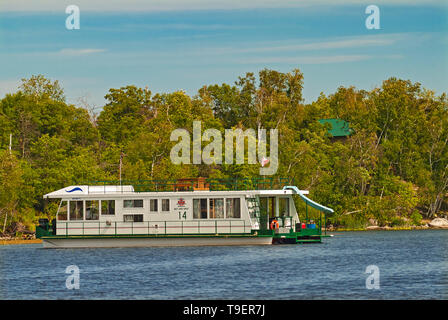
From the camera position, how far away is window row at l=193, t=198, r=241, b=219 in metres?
50.0

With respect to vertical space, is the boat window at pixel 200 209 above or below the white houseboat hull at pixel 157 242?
above

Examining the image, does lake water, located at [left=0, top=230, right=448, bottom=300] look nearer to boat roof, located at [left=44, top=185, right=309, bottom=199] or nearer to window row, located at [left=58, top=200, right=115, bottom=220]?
window row, located at [left=58, top=200, right=115, bottom=220]

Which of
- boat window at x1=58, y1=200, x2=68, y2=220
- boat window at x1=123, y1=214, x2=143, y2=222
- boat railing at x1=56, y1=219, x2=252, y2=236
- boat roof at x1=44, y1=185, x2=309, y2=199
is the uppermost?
boat roof at x1=44, y1=185, x2=309, y2=199

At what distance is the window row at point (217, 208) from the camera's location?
50.0m

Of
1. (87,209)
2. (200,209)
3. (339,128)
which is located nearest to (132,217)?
(87,209)

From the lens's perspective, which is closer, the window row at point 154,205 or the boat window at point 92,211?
the window row at point 154,205

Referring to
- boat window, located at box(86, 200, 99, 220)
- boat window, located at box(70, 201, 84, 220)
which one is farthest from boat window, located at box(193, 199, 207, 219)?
boat window, located at box(70, 201, 84, 220)

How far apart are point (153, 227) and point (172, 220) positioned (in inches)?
52.7

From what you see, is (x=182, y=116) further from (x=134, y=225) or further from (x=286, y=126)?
(x=134, y=225)

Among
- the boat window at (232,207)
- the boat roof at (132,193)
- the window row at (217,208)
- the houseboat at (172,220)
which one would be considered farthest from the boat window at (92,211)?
the boat window at (232,207)

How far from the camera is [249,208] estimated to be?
5022cm

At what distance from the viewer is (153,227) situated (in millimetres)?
50531

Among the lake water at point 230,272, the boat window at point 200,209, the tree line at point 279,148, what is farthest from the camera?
the tree line at point 279,148

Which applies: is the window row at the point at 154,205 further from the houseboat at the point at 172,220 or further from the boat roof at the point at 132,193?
the boat roof at the point at 132,193
